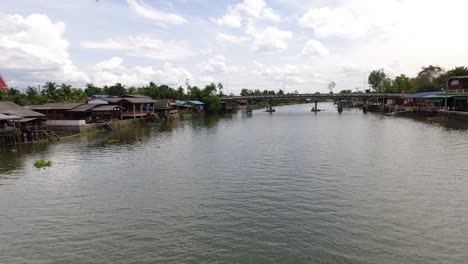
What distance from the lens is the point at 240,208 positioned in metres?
17.7

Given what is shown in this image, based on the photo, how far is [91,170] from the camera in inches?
1080

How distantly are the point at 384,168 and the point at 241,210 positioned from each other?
14688mm

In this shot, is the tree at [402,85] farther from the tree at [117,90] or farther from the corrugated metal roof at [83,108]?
the corrugated metal roof at [83,108]

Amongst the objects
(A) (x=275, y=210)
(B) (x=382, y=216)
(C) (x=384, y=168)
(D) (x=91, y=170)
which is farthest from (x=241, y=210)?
(D) (x=91, y=170)

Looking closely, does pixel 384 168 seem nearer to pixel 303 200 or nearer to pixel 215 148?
pixel 303 200

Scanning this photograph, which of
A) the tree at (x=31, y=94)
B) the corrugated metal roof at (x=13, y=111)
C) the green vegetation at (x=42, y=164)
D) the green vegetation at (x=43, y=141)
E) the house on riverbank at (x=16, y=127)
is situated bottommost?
the green vegetation at (x=42, y=164)

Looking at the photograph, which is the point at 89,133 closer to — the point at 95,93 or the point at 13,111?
the point at 13,111

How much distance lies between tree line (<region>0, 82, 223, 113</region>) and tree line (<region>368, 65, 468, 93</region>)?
78849mm

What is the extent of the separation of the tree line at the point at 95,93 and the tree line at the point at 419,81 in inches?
3104

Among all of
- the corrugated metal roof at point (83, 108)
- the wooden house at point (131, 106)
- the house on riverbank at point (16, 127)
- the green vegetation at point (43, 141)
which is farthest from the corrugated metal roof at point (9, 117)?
the wooden house at point (131, 106)

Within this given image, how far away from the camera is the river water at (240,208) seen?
515 inches

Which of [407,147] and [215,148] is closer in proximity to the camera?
[407,147]

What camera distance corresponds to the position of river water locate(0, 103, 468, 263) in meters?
13.1

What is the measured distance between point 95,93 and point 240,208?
107 m
